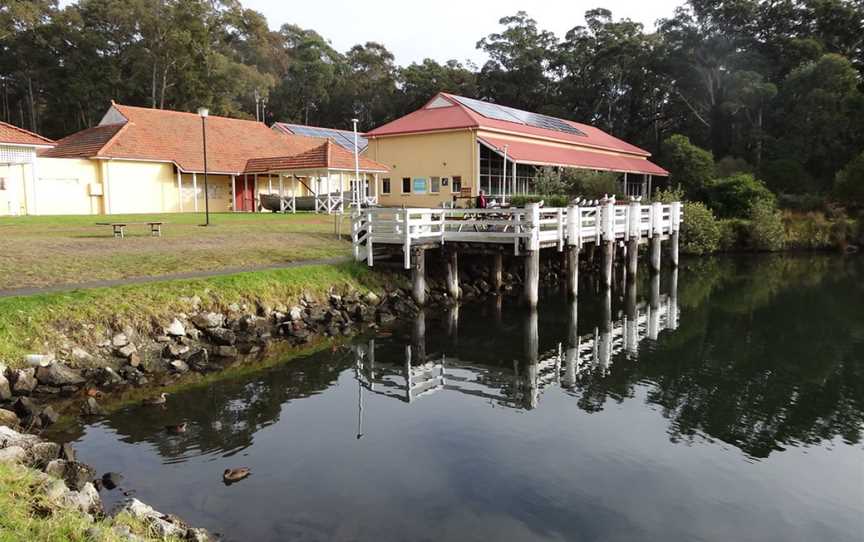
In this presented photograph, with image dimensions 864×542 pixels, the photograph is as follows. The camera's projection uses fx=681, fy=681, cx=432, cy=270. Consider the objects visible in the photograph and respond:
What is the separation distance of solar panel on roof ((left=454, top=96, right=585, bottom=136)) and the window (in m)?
4.77

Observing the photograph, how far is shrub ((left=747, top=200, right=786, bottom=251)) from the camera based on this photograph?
3372 centimetres

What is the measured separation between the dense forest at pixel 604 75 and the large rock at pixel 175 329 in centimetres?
3729

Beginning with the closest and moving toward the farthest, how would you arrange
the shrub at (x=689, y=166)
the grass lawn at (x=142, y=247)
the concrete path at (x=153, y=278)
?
the concrete path at (x=153, y=278) → the grass lawn at (x=142, y=247) → the shrub at (x=689, y=166)

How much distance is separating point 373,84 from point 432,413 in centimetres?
6172

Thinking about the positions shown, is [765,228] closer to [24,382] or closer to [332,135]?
[332,135]

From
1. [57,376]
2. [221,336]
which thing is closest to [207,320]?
[221,336]

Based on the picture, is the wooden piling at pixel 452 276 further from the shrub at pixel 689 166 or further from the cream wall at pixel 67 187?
the shrub at pixel 689 166

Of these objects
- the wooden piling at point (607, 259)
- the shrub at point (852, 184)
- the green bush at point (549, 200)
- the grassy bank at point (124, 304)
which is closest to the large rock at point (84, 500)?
the grassy bank at point (124, 304)

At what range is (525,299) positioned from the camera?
1781 cm

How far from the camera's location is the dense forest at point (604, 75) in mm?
45438

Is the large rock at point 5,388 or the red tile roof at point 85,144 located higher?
the red tile roof at point 85,144

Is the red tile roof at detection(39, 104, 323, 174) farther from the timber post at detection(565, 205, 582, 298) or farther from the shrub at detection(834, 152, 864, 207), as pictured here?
the shrub at detection(834, 152, 864, 207)

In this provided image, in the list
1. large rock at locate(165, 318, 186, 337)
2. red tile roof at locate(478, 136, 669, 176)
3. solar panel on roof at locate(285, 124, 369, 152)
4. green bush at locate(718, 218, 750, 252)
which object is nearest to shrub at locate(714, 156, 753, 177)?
red tile roof at locate(478, 136, 669, 176)

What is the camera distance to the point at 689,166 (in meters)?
42.2
